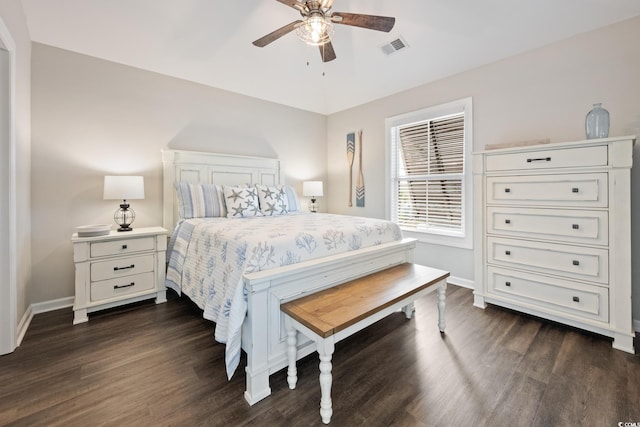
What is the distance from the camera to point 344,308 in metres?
1.55

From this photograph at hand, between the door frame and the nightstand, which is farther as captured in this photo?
the nightstand

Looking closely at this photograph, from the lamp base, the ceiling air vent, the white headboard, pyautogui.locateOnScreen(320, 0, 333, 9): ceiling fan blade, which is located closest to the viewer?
pyautogui.locateOnScreen(320, 0, 333, 9): ceiling fan blade

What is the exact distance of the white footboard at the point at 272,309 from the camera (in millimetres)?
1484

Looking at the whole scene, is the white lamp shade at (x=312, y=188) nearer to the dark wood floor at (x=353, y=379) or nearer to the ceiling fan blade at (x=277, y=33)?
the ceiling fan blade at (x=277, y=33)

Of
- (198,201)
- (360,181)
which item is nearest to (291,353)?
(198,201)

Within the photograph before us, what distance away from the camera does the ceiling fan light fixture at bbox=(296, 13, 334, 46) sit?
6.33 feet

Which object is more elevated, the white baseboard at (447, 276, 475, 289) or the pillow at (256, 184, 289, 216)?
the pillow at (256, 184, 289, 216)

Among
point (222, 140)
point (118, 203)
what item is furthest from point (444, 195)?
point (118, 203)

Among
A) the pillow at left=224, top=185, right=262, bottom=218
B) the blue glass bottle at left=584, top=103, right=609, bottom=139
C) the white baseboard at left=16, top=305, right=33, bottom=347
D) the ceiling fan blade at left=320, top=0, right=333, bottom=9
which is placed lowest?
the white baseboard at left=16, top=305, right=33, bottom=347

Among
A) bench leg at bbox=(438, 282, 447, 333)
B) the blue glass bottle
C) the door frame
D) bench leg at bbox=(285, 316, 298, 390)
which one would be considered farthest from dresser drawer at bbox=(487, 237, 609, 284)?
the door frame

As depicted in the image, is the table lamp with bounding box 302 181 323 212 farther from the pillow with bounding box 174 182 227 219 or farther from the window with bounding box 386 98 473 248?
the pillow with bounding box 174 182 227 219

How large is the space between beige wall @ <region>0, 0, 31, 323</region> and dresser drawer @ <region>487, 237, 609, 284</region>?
378cm

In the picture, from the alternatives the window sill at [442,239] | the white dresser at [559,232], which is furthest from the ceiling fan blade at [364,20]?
the window sill at [442,239]

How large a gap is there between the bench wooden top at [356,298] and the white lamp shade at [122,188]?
6.49 feet
